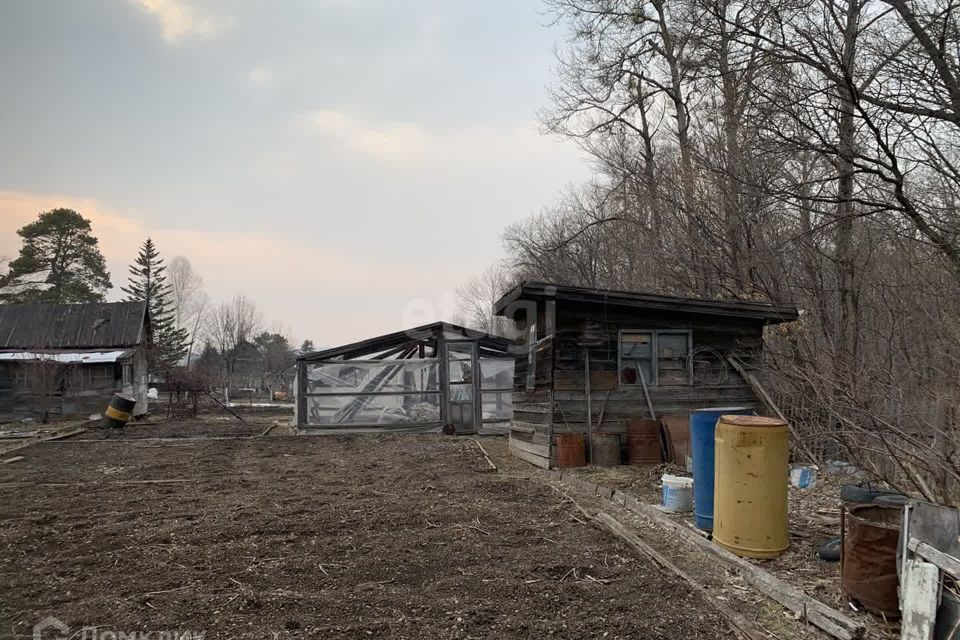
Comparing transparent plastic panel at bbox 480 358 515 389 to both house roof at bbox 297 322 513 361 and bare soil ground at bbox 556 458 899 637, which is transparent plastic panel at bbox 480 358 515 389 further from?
bare soil ground at bbox 556 458 899 637

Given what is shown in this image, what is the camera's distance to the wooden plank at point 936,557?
10.2 ft

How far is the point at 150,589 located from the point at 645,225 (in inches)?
573

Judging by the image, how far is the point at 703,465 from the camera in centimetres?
592

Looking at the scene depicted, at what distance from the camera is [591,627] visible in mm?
3771

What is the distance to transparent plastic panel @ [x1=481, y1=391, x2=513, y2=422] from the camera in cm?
Result: 1673

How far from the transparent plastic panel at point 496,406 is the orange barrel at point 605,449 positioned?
684cm

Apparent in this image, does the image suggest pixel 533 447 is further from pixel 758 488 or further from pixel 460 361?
pixel 460 361

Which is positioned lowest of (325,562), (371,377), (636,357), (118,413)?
(118,413)

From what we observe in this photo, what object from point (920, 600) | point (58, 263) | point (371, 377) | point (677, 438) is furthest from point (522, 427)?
point (58, 263)

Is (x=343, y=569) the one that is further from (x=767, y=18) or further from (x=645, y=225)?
(x=645, y=225)

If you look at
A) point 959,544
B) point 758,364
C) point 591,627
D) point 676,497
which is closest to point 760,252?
point 758,364

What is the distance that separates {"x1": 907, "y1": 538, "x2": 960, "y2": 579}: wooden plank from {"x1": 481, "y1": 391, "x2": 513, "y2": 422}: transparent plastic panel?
13.5 meters

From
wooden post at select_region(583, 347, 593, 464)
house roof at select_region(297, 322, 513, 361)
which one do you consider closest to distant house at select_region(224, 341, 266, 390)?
house roof at select_region(297, 322, 513, 361)

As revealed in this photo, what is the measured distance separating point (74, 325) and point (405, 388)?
16.7m
